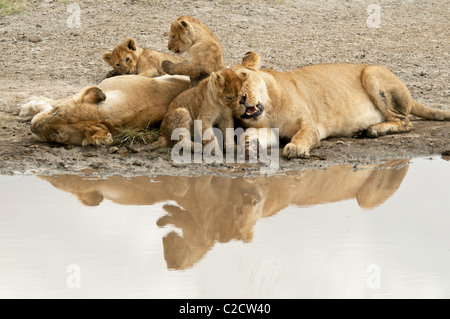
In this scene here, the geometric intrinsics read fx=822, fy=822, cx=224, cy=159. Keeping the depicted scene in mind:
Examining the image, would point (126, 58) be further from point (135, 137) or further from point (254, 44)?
point (254, 44)

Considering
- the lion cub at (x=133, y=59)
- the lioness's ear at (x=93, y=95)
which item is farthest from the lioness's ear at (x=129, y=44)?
the lioness's ear at (x=93, y=95)

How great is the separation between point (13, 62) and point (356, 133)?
485 centimetres

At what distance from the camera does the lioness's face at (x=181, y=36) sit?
7559 millimetres

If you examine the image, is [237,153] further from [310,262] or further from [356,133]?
[310,262]

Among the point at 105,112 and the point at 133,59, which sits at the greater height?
the point at 133,59

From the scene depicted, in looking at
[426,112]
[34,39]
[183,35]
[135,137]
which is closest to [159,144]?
[135,137]

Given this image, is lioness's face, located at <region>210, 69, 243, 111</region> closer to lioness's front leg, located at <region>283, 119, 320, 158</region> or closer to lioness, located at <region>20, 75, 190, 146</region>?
lioness's front leg, located at <region>283, 119, 320, 158</region>

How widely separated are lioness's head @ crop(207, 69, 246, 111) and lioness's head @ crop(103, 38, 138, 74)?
259 cm

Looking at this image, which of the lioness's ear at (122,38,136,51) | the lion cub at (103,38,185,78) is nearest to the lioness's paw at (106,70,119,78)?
the lion cub at (103,38,185,78)

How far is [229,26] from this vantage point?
11.5 metres

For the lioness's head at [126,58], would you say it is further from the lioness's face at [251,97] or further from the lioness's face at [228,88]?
the lioness's face at [228,88]

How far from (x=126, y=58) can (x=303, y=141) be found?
2.97m

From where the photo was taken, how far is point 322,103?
7.38m
